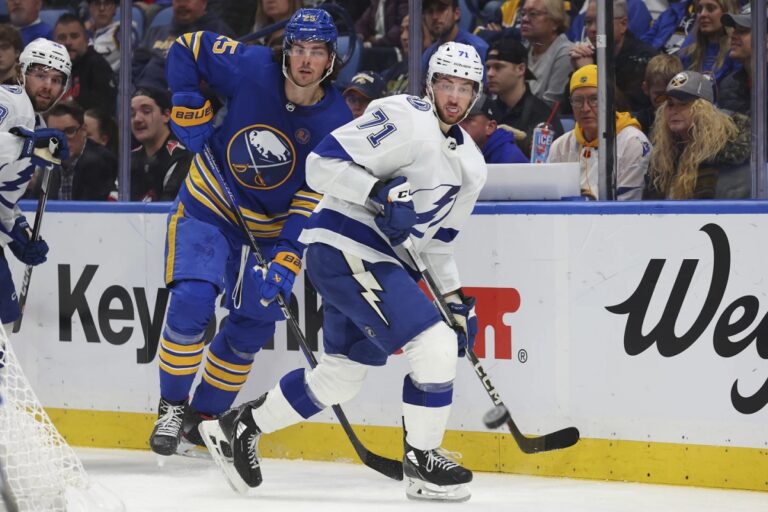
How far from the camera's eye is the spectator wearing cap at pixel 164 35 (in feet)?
16.3

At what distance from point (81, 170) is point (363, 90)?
1.10 metres

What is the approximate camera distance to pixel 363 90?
4.62 m

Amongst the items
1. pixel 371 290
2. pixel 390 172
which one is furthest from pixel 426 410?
pixel 390 172

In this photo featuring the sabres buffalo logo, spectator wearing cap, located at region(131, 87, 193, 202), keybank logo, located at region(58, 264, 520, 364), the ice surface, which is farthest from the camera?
spectator wearing cap, located at region(131, 87, 193, 202)

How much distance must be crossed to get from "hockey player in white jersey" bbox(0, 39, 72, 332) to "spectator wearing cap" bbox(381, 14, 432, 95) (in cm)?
102

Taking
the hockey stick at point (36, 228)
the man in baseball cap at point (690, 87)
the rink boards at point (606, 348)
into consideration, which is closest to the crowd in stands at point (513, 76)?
the man in baseball cap at point (690, 87)

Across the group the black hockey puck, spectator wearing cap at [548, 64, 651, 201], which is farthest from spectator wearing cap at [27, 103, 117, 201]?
the black hockey puck

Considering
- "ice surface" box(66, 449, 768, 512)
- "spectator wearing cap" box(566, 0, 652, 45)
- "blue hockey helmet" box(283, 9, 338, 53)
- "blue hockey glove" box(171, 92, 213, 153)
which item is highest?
"spectator wearing cap" box(566, 0, 652, 45)

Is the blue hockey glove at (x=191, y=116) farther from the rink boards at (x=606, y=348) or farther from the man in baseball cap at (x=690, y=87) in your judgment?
the man in baseball cap at (x=690, y=87)

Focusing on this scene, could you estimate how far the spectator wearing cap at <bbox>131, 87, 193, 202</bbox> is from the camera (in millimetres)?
4785

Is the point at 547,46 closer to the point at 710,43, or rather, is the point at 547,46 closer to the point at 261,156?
→ the point at 710,43

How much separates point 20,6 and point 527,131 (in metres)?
2.34

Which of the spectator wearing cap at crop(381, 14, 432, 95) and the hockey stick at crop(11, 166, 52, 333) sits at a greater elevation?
the spectator wearing cap at crop(381, 14, 432, 95)

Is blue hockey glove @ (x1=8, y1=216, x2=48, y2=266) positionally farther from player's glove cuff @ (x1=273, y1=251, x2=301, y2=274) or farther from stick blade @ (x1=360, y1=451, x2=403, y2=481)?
stick blade @ (x1=360, y1=451, x2=403, y2=481)
